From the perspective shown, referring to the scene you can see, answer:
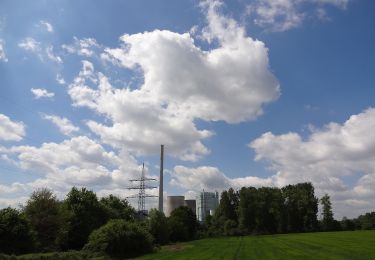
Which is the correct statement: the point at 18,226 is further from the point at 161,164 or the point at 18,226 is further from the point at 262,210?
the point at 262,210

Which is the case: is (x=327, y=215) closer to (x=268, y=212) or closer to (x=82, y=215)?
(x=268, y=212)

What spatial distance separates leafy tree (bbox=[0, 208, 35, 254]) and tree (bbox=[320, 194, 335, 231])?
400 feet

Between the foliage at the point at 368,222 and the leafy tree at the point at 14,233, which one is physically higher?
the foliage at the point at 368,222

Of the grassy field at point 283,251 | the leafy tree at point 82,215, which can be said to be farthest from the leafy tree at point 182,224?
the grassy field at point 283,251

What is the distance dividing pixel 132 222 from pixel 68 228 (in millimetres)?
11370

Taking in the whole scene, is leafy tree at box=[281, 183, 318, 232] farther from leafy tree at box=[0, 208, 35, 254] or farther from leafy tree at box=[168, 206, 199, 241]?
leafy tree at box=[0, 208, 35, 254]

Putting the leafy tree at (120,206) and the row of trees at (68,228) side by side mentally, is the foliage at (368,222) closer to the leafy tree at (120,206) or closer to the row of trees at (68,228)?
the leafy tree at (120,206)

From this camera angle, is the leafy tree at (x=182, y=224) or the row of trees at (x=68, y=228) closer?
the row of trees at (x=68, y=228)

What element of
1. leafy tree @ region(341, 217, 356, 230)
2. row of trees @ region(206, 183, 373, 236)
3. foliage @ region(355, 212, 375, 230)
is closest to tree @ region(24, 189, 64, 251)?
row of trees @ region(206, 183, 373, 236)

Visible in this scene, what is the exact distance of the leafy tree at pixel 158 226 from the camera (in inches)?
3583

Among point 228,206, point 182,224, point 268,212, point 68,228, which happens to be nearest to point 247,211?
point 268,212

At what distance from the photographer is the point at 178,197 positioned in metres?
189

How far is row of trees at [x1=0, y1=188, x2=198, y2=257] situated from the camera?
168 ft

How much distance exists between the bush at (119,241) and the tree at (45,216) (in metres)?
5.61
